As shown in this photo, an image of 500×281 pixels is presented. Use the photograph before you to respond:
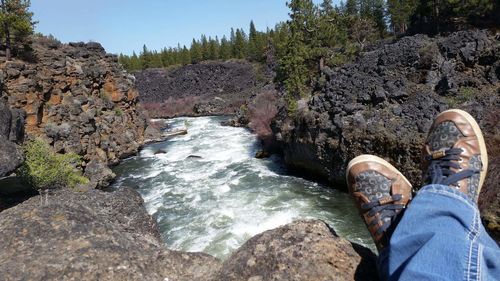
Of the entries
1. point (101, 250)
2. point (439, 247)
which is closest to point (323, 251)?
point (439, 247)

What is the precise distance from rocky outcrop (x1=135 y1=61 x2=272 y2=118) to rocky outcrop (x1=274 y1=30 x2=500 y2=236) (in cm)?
4226

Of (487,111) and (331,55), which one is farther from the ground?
(331,55)

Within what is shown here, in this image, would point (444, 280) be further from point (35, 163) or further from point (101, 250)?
point (35, 163)

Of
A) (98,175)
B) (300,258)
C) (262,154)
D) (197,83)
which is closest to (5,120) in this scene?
(98,175)

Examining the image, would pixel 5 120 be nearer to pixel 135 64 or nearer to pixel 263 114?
pixel 263 114

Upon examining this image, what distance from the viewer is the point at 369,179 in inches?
110

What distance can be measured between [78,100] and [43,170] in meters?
11.5

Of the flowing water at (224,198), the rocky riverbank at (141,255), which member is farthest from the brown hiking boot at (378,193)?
the flowing water at (224,198)

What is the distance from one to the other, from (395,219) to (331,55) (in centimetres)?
2873

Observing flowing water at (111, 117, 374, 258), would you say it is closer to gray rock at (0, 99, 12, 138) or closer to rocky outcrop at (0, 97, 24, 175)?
rocky outcrop at (0, 97, 24, 175)

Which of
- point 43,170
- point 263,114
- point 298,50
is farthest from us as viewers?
point 263,114

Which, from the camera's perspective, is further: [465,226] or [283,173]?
[283,173]

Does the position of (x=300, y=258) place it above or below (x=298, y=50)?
below

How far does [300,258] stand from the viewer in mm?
2256
